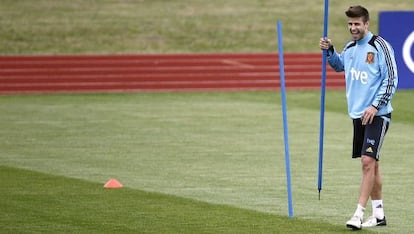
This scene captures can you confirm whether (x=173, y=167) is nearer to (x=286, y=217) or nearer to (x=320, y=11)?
(x=286, y=217)

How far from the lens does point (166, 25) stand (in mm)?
35219

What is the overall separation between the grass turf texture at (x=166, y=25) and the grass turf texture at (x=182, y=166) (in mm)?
8353

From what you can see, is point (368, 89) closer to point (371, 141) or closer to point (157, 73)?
point (371, 141)

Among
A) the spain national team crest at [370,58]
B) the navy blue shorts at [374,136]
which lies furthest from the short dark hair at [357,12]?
the navy blue shorts at [374,136]

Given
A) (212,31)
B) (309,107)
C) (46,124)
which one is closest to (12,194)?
(46,124)

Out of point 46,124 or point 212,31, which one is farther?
point 212,31

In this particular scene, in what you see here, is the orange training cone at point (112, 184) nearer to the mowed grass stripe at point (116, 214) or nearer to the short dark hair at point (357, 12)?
the mowed grass stripe at point (116, 214)

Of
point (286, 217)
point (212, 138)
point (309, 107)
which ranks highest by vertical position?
point (286, 217)

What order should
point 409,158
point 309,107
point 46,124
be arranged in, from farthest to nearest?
1. point 309,107
2. point 46,124
3. point 409,158

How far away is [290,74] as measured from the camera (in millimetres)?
28578

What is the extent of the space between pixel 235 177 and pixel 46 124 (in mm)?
6949

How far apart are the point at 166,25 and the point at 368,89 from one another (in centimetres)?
2475

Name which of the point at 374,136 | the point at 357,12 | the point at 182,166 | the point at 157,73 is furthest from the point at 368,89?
the point at 157,73

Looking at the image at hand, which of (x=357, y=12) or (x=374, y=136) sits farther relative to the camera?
(x=374, y=136)
